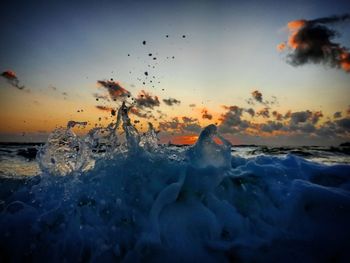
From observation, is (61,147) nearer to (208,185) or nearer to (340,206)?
(208,185)

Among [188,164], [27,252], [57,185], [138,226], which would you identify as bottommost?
[27,252]

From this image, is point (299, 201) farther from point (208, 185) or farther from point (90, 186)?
point (90, 186)

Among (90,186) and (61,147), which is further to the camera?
(61,147)

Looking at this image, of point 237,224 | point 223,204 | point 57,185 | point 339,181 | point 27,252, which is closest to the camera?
point 27,252

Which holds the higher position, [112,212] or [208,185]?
[208,185]

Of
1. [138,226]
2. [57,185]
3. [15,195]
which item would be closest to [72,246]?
[138,226]

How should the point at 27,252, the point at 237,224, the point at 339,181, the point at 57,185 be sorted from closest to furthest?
the point at 27,252 < the point at 237,224 < the point at 57,185 < the point at 339,181
